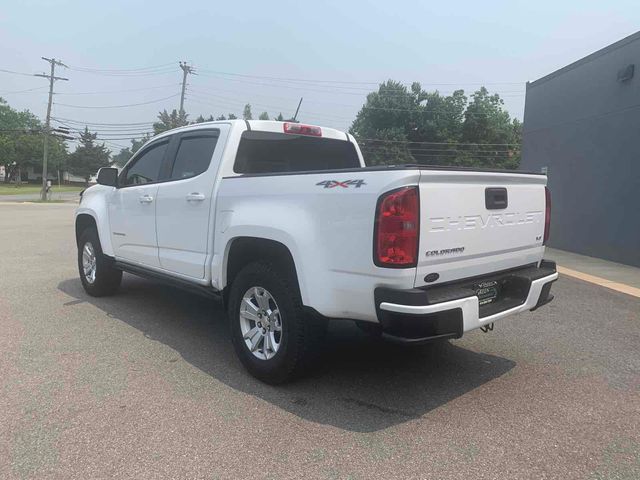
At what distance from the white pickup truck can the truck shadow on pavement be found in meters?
0.27

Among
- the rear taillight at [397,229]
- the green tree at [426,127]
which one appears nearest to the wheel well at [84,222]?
the rear taillight at [397,229]

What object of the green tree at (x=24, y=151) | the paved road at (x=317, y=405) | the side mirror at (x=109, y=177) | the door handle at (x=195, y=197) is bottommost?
the paved road at (x=317, y=405)

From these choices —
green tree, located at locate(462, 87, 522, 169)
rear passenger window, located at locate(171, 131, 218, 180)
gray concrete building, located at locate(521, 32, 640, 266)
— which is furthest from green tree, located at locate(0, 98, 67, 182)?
rear passenger window, located at locate(171, 131, 218, 180)

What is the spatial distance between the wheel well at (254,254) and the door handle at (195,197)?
61 cm

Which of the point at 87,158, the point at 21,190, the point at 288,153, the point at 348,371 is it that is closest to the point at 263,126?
the point at 288,153

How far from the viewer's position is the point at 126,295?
6.56 m

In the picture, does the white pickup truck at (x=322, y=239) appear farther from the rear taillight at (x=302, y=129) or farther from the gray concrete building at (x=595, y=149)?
the gray concrete building at (x=595, y=149)

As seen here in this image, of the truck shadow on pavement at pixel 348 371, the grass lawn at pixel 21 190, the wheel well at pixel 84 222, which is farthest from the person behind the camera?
the grass lawn at pixel 21 190

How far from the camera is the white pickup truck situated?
3.02 m

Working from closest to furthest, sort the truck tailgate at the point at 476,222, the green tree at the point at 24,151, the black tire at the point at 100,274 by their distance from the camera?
the truck tailgate at the point at 476,222
the black tire at the point at 100,274
the green tree at the point at 24,151

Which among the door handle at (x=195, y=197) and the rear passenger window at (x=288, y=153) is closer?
the door handle at (x=195, y=197)

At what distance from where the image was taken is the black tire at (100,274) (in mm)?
6109

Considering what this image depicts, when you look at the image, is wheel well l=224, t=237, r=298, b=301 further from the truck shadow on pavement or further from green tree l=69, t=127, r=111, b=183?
green tree l=69, t=127, r=111, b=183

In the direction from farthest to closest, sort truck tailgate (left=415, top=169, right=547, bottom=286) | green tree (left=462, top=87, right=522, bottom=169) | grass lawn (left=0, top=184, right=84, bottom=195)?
grass lawn (left=0, top=184, right=84, bottom=195)
green tree (left=462, top=87, right=522, bottom=169)
truck tailgate (left=415, top=169, right=547, bottom=286)
